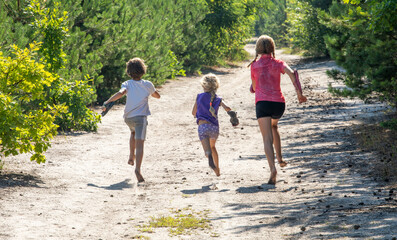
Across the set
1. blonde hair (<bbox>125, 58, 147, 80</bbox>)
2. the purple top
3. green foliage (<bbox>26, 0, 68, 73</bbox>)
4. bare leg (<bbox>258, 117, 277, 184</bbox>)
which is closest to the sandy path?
bare leg (<bbox>258, 117, 277, 184</bbox>)

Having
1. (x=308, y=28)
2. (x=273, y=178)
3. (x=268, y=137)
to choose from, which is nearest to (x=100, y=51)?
(x=268, y=137)

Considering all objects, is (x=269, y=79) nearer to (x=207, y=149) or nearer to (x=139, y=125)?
(x=207, y=149)

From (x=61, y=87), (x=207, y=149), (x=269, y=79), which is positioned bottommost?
(x=207, y=149)

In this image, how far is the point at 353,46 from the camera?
10625 millimetres

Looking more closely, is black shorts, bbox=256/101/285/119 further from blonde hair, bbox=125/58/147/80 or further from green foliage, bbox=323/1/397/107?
green foliage, bbox=323/1/397/107

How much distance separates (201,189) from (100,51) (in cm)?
1029

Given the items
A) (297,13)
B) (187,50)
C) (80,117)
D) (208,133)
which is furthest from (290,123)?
(297,13)

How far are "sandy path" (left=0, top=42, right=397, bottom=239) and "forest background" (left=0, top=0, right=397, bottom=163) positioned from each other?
2.53 feet

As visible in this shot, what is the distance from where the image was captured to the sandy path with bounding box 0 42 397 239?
5.71 meters

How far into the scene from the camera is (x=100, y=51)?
672 inches

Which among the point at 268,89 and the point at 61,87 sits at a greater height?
the point at 268,89

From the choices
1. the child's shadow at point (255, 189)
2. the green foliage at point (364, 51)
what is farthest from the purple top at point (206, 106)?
the green foliage at point (364, 51)

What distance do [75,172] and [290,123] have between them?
690cm

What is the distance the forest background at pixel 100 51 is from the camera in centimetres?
775
